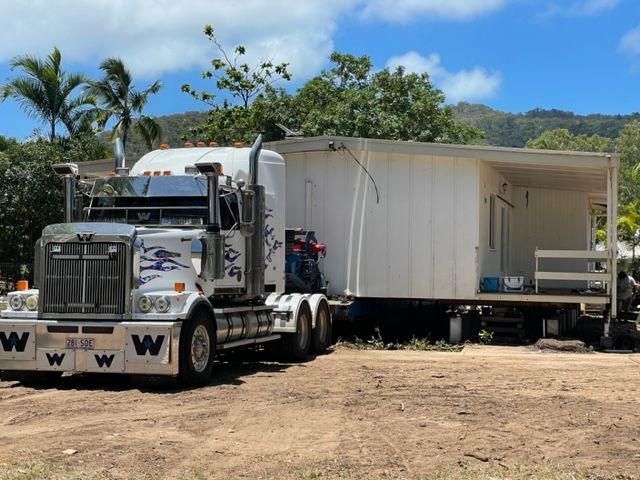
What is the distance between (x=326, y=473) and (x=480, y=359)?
25.1 ft

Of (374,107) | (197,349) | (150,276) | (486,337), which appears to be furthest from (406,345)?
(374,107)

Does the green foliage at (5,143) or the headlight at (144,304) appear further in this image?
the green foliage at (5,143)

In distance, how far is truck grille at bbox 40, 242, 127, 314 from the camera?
30.1 feet

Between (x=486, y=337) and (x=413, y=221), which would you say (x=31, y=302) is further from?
(x=486, y=337)

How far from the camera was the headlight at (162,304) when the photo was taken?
29.8ft

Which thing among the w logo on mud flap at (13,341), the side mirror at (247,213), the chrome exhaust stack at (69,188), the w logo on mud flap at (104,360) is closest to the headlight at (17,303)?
the w logo on mud flap at (13,341)

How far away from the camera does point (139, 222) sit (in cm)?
1027

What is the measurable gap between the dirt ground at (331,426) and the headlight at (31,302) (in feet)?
3.25

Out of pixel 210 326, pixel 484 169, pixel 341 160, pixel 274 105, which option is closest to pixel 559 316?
pixel 484 169

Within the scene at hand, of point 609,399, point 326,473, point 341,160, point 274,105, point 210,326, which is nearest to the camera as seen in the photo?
point 326,473

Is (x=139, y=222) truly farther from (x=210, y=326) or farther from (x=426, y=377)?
(x=426, y=377)

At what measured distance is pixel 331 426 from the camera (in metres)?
7.32

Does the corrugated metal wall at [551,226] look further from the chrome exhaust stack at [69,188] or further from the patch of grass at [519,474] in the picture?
the patch of grass at [519,474]

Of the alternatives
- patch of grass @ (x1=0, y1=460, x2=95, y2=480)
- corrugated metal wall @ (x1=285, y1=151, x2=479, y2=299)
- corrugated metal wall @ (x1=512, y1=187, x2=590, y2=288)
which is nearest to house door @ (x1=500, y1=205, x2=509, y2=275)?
corrugated metal wall @ (x1=512, y1=187, x2=590, y2=288)
